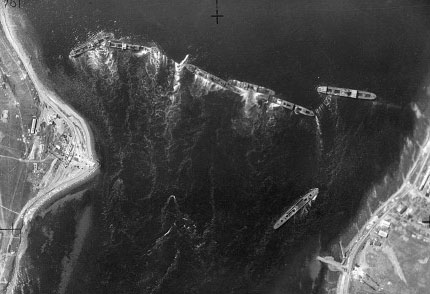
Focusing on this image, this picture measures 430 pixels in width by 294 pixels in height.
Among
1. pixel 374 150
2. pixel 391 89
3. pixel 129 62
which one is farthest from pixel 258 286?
pixel 129 62

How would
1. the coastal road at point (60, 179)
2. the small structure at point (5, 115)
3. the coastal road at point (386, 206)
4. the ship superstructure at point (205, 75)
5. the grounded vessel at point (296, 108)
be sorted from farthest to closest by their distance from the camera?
1. the small structure at point (5, 115)
2. the coastal road at point (60, 179)
3. the ship superstructure at point (205, 75)
4. the grounded vessel at point (296, 108)
5. the coastal road at point (386, 206)

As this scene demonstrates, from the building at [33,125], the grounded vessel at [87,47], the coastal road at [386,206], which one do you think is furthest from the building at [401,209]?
the building at [33,125]

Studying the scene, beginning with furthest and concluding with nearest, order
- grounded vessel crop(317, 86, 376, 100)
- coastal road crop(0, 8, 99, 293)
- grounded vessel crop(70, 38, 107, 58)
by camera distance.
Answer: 1. grounded vessel crop(70, 38, 107, 58)
2. coastal road crop(0, 8, 99, 293)
3. grounded vessel crop(317, 86, 376, 100)

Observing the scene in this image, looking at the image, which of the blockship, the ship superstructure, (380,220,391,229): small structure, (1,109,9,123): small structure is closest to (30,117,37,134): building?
(1,109,9,123): small structure

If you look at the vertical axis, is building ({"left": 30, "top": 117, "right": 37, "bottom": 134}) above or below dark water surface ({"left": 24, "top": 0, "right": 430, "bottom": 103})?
below

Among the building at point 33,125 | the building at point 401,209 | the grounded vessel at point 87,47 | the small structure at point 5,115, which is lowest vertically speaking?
the building at point 401,209

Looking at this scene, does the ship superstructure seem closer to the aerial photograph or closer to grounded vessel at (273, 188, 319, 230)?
the aerial photograph

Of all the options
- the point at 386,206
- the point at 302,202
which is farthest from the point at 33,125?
the point at 386,206

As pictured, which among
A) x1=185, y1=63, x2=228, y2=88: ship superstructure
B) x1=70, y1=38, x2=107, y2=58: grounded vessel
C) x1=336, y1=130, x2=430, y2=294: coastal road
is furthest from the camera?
x1=70, y1=38, x2=107, y2=58: grounded vessel

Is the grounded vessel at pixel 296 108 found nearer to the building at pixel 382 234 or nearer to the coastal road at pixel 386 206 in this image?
the coastal road at pixel 386 206
